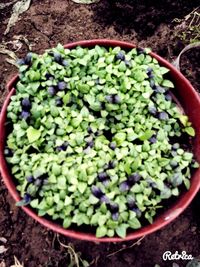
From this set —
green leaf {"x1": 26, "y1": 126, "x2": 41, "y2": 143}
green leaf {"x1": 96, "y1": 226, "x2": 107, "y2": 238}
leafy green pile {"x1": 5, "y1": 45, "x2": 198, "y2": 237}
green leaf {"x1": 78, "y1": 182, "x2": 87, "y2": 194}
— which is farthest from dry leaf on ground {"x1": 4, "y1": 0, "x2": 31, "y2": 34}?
green leaf {"x1": 96, "y1": 226, "x2": 107, "y2": 238}

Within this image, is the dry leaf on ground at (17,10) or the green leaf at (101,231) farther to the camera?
the dry leaf on ground at (17,10)

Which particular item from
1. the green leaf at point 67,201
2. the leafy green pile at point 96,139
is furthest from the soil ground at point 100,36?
the green leaf at point 67,201

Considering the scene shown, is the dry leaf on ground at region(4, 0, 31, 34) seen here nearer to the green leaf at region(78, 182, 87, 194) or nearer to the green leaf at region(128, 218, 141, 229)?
the green leaf at region(78, 182, 87, 194)

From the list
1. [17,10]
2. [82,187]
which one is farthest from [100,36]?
[82,187]

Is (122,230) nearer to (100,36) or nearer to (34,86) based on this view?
(34,86)

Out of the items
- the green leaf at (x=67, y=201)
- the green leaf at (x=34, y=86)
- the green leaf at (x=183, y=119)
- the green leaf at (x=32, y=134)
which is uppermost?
the green leaf at (x=34, y=86)

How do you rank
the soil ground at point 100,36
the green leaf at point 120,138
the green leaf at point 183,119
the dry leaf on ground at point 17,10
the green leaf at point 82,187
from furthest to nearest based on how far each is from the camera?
the dry leaf on ground at point 17,10
the soil ground at point 100,36
the green leaf at point 183,119
the green leaf at point 120,138
the green leaf at point 82,187

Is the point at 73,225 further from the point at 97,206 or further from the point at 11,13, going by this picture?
the point at 11,13

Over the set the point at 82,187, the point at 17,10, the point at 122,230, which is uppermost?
the point at 17,10

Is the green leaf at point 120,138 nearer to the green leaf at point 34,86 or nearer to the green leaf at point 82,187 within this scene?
the green leaf at point 82,187
